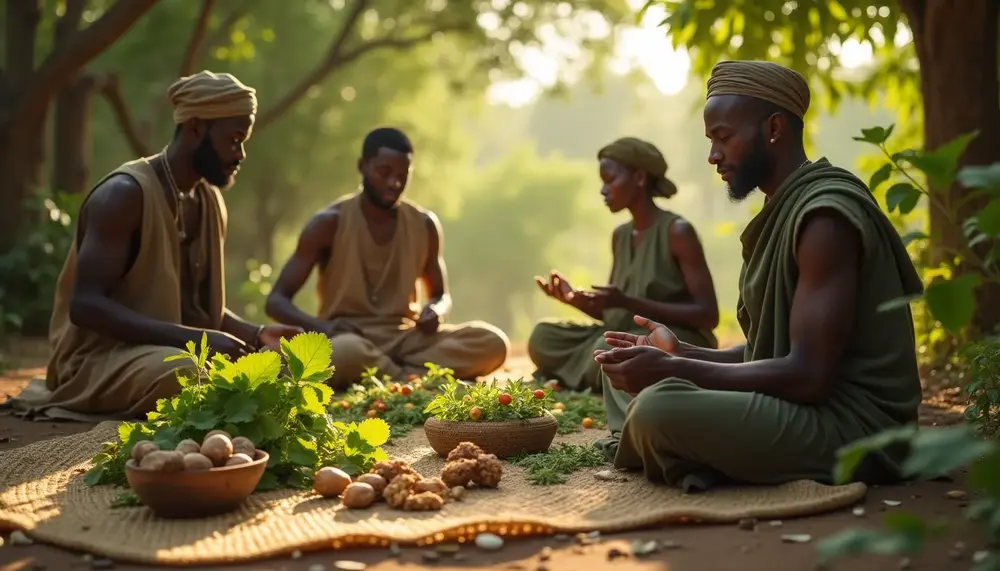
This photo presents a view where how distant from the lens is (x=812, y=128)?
38.8 feet

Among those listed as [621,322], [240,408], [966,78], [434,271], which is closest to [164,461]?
[240,408]

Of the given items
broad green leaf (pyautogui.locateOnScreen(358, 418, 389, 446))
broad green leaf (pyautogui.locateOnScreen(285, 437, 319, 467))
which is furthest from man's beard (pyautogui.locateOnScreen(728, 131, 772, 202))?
broad green leaf (pyautogui.locateOnScreen(285, 437, 319, 467))

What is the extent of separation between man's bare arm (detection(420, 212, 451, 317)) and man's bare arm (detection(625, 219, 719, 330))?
1.99m

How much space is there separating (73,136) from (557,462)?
10199 millimetres

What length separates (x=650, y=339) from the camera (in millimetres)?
4895

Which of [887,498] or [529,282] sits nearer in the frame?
[887,498]

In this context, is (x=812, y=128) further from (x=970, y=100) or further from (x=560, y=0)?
(x=560, y=0)

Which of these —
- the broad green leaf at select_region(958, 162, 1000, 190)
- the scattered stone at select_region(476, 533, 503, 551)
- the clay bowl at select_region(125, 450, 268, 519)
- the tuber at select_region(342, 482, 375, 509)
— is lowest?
the scattered stone at select_region(476, 533, 503, 551)

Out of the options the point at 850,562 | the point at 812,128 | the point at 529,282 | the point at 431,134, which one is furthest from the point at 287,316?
the point at 529,282

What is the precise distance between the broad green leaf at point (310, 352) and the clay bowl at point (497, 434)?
0.89m

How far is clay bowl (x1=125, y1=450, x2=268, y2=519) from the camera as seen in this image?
12.9 feet

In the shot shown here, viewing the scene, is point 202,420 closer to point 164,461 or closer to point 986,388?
point 164,461

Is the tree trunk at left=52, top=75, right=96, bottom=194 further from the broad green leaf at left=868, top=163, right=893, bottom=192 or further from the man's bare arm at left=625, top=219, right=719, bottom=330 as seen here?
the broad green leaf at left=868, top=163, right=893, bottom=192

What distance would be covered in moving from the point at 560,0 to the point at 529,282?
36045 mm
